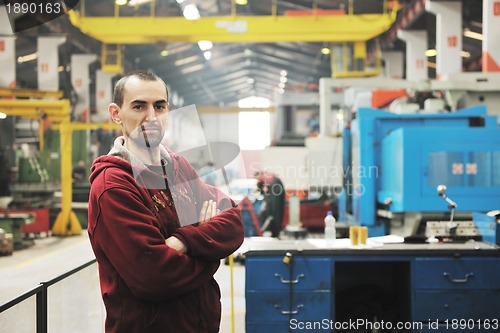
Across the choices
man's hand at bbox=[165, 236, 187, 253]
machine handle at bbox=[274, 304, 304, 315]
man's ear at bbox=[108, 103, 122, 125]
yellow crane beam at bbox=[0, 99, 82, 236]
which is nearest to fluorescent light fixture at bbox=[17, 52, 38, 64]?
yellow crane beam at bbox=[0, 99, 82, 236]

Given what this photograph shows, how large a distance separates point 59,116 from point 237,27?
362 centimetres

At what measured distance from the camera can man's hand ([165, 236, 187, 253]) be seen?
166 cm

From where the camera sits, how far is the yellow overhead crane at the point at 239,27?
31.3ft

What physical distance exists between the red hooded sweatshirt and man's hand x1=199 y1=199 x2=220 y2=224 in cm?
3

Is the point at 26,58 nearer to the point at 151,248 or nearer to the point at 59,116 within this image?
the point at 59,116

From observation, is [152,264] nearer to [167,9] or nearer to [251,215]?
[251,215]

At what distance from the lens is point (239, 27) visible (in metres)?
9.67

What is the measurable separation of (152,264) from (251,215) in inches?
270

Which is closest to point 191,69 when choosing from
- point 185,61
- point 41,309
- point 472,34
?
point 185,61

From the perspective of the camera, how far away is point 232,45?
64.7 feet
